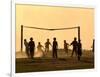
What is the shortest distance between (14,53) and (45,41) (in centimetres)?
32

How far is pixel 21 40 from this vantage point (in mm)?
1961

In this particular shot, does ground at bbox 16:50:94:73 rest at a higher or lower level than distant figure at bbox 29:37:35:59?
lower

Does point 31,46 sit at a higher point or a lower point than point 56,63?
higher

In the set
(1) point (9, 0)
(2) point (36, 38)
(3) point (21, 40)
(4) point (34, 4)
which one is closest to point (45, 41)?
(2) point (36, 38)

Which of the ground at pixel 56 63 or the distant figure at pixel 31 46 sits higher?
the distant figure at pixel 31 46

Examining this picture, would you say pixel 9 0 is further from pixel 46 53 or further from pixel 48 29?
pixel 46 53

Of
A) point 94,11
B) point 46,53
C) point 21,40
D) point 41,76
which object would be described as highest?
point 94,11

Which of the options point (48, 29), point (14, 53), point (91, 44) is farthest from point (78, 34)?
point (14, 53)

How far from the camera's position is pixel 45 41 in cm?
203

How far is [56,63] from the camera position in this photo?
6.80 feet

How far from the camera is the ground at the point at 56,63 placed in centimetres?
197

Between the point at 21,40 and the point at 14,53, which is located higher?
the point at 21,40

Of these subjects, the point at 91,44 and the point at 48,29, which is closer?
the point at 48,29

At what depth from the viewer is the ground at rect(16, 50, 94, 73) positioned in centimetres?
197
